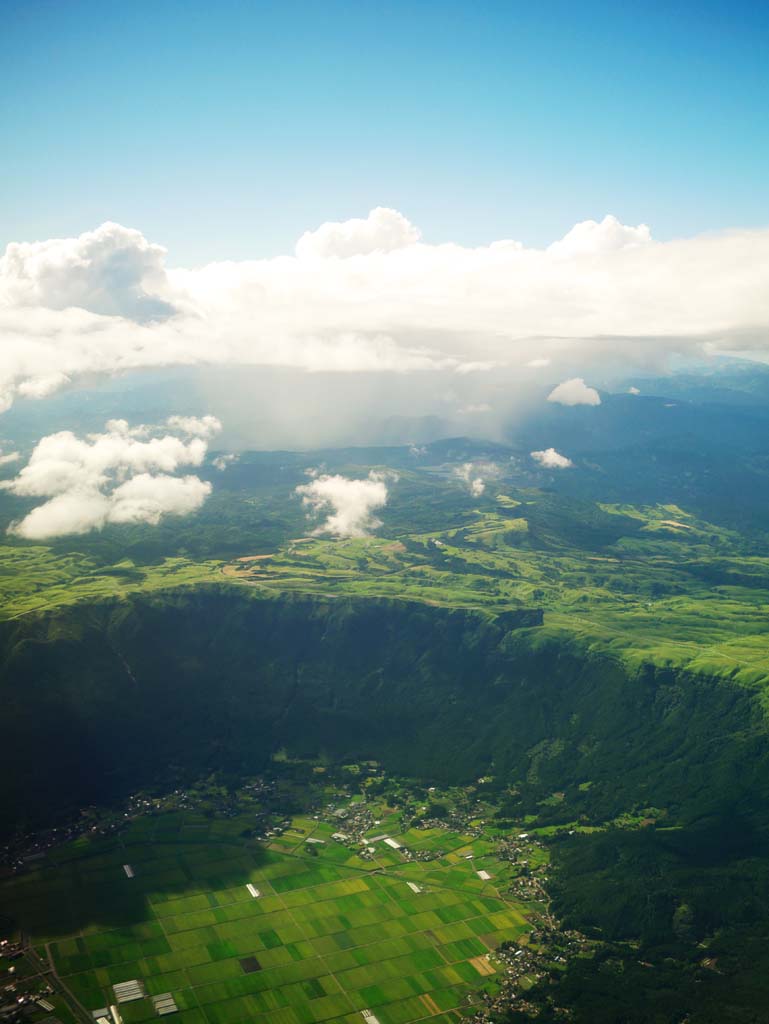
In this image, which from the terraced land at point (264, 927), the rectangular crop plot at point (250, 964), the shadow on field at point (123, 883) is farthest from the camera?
the shadow on field at point (123, 883)

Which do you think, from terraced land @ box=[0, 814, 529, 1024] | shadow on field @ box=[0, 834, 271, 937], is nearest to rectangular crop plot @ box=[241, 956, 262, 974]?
terraced land @ box=[0, 814, 529, 1024]

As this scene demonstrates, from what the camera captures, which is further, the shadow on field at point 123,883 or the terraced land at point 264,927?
the shadow on field at point 123,883

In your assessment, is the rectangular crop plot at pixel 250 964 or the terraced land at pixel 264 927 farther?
the rectangular crop plot at pixel 250 964

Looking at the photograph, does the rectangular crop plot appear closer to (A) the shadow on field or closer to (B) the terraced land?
(B) the terraced land

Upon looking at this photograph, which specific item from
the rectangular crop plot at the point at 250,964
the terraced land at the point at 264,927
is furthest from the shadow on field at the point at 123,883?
the rectangular crop plot at the point at 250,964

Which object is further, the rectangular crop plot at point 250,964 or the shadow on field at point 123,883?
the shadow on field at point 123,883

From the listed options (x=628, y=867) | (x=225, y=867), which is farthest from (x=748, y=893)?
(x=225, y=867)

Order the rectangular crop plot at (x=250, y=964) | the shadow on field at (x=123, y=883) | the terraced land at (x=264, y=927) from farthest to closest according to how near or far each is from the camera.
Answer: the shadow on field at (x=123, y=883), the rectangular crop plot at (x=250, y=964), the terraced land at (x=264, y=927)

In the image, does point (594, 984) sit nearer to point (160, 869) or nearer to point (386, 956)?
point (386, 956)

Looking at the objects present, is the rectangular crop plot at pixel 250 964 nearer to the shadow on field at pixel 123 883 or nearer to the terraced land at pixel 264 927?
the terraced land at pixel 264 927
